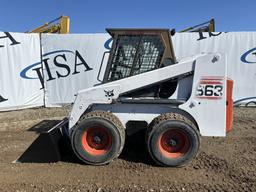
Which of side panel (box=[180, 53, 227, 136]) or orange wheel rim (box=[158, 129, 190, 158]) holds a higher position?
side panel (box=[180, 53, 227, 136])

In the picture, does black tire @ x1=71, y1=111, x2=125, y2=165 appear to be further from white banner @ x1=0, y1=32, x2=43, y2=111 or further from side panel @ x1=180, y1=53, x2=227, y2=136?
white banner @ x1=0, y1=32, x2=43, y2=111

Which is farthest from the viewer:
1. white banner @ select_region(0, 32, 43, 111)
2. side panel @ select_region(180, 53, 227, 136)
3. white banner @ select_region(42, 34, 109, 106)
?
white banner @ select_region(42, 34, 109, 106)

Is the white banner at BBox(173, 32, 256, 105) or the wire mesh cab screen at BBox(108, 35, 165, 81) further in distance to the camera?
the white banner at BBox(173, 32, 256, 105)

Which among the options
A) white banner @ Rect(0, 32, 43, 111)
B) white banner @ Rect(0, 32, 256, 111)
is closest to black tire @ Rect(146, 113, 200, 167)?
white banner @ Rect(0, 32, 256, 111)

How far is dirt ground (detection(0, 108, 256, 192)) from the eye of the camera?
11.6ft

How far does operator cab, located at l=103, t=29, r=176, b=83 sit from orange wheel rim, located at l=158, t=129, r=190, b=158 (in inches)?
45.4

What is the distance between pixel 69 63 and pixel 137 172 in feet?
23.4

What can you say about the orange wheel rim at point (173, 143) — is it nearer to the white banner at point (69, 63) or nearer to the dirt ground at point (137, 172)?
the dirt ground at point (137, 172)

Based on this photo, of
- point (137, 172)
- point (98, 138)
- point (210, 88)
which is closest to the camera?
point (137, 172)

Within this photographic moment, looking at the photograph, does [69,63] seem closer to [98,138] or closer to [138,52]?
[138,52]

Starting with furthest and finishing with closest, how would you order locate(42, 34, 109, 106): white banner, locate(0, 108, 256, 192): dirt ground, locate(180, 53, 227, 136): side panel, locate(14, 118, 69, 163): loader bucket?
locate(42, 34, 109, 106): white banner < locate(14, 118, 69, 163): loader bucket < locate(180, 53, 227, 136): side panel < locate(0, 108, 256, 192): dirt ground

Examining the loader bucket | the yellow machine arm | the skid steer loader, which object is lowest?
the loader bucket

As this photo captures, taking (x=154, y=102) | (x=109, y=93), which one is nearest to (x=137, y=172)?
(x=154, y=102)

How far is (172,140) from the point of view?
419 centimetres
